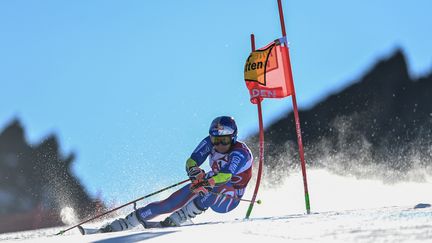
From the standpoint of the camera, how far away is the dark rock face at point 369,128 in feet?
69.1

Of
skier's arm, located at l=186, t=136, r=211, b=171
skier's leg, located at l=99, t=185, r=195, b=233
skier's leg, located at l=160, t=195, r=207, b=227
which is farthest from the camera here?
skier's arm, located at l=186, t=136, r=211, b=171

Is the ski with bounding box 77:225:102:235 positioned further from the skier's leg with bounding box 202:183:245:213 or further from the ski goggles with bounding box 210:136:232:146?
the ski goggles with bounding box 210:136:232:146

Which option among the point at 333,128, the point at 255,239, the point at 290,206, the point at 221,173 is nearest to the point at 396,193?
the point at 290,206

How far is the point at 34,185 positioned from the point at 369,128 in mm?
11680

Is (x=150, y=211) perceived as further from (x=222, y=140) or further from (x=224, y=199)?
(x=222, y=140)

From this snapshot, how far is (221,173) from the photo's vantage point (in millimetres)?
9070

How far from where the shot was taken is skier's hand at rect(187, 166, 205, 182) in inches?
363

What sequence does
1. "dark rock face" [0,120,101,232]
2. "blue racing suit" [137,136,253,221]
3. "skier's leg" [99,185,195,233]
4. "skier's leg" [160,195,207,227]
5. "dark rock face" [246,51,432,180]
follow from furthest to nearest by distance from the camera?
"dark rock face" [246,51,432,180]
"dark rock face" [0,120,101,232]
"blue racing suit" [137,136,253,221]
"skier's leg" [99,185,195,233]
"skier's leg" [160,195,207,227]

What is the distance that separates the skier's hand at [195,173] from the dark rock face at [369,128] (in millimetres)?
9506

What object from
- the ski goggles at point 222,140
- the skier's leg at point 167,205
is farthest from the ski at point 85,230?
the ski goggles at point 222,140

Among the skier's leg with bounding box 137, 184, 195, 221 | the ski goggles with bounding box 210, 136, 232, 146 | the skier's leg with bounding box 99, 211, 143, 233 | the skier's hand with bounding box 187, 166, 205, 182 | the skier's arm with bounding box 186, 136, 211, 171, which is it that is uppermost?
the ski goggles with bounding box 210, 136, 232, 146

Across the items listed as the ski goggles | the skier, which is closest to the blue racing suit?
the skier

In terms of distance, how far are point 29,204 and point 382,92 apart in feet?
47.1

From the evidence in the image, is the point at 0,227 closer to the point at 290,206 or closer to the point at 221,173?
the point at 290,206
